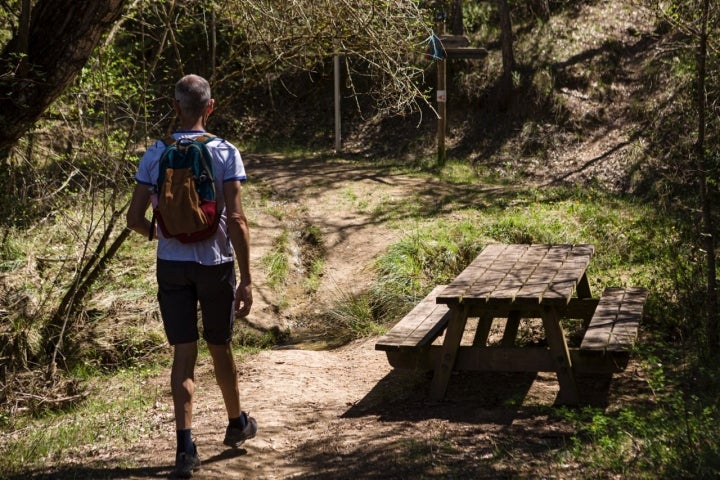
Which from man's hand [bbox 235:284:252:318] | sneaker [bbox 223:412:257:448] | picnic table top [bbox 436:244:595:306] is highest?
man's hand [bbox 235:284:252:318]

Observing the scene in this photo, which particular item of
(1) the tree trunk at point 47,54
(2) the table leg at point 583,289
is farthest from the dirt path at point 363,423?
(1) the tree trunk at point 47,54

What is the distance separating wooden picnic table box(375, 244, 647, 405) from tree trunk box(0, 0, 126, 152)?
2576 millimetres

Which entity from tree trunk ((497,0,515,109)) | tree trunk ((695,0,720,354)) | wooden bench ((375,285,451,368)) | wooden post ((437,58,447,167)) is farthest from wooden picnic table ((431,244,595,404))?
tree trunk ((497,0,515,109))

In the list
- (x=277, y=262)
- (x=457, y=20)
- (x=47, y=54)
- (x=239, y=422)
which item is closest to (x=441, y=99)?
(x=457, y=20)

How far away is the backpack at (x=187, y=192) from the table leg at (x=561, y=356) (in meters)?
2.33

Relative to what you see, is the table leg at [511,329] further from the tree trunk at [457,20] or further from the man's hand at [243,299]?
the tree trunk at [457,20]

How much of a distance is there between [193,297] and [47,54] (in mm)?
1900

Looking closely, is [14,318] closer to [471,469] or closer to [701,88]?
[471,469]

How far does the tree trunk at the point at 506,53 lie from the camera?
1769cm

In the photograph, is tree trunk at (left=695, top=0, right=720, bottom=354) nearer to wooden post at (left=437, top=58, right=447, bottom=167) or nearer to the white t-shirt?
the white t-shirt

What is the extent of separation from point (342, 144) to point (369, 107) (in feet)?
5.54

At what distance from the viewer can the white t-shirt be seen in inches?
181

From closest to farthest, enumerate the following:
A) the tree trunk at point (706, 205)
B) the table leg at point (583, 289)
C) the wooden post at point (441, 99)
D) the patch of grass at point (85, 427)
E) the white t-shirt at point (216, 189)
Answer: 1. the white t-shirt at point (216, 189)
2. the patch of grass at point (85, 427)
3. the tree trunk at point (706, 205)
4. the table leg at point (583, 289)
5. the wooden post at point (441, 99)

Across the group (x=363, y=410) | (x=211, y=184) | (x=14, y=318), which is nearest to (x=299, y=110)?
(x=14, y=318)
